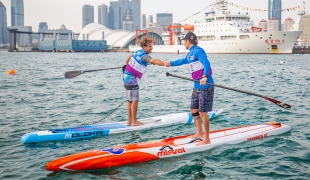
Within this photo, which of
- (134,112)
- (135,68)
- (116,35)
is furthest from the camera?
(116,35)

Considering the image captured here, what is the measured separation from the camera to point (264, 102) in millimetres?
15109

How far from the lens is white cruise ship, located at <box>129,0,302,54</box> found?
248 feet

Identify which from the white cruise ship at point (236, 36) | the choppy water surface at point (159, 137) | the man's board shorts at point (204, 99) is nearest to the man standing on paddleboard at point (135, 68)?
the choppy water surface at point (159, 137)

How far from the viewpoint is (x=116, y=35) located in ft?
514

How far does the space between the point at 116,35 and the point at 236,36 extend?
87.4 m

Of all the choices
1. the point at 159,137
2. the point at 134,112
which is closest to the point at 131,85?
the point at 134,112

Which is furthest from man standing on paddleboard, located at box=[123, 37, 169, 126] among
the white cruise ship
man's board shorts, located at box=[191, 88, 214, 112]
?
the white cruise ship

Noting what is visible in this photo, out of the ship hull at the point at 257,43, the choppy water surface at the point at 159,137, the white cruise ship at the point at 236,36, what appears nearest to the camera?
the choppy water surface at the point at 159,137

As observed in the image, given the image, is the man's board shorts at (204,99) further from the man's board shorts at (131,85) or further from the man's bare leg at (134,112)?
the man's bare leg at (134,112)

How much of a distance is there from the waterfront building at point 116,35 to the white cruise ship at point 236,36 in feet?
201

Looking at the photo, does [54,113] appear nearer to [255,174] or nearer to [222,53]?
[255,174]

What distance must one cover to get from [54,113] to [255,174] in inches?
336

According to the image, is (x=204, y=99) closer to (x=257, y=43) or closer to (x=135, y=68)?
(x=135, y=68)

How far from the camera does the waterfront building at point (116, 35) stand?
14762cm
